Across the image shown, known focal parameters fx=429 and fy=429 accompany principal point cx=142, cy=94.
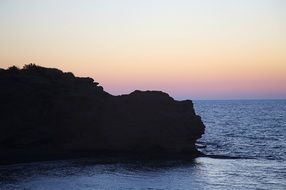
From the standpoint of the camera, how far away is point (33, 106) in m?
56.5

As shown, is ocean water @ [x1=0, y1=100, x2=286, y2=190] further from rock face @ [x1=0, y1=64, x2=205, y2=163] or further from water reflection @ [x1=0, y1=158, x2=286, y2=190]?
rock face @ [x1=0, y1=64, x2=205, y2=163]

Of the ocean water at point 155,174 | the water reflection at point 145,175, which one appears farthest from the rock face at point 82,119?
the water reflection at point 145,175

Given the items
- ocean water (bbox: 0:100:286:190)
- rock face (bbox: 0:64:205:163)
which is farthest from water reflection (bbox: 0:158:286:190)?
rock face (bbox: 0:64:205:163)

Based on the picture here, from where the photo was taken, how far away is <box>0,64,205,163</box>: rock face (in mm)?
54719

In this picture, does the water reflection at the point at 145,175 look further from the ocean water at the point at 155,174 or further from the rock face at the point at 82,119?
the rock face at the point at 82,119

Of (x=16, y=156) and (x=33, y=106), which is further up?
(x=33, y=106)

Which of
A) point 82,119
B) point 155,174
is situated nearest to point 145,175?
point 155,174

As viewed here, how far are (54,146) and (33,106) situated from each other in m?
6.03

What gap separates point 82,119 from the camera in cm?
5750

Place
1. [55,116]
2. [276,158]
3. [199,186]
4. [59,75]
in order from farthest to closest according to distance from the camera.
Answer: [59,75] → [55,116] → [276,158] → [199,186]

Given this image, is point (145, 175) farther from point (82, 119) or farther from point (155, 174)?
point (82, 119)

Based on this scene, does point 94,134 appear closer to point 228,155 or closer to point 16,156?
point 16,156

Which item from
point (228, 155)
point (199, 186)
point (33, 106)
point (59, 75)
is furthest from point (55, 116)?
point (199, 186)

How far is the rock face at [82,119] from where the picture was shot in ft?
180
